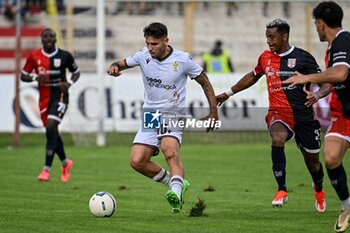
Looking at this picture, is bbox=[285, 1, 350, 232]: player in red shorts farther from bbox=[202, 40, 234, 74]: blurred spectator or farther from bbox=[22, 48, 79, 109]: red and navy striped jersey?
bbox=[202, 40, 234, 74]: blurred spectator

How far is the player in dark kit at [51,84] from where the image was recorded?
1753cm


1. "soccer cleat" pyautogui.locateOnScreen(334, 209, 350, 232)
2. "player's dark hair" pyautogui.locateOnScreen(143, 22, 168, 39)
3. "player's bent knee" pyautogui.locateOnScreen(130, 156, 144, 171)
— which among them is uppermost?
"player's dark hair" pyautogui.locateOnScreen(143, 22, 168, 39)

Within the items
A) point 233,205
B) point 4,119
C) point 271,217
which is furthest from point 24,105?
point 271,217

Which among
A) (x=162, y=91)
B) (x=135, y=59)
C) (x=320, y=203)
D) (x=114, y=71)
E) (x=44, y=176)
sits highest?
(x=135, y=59)

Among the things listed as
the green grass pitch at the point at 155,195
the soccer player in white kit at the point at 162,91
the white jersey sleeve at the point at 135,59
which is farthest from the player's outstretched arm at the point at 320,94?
the white jersey sleeve at the point at 135,59

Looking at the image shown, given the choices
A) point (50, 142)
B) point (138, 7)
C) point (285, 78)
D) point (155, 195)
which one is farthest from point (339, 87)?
point (138, 7)

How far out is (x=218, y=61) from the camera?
29.0 meters

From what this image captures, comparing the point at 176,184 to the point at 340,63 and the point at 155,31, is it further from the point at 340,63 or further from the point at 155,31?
the point at 340,63

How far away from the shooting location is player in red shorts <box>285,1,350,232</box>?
1019 centimetres

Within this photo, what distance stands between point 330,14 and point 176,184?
2.78m

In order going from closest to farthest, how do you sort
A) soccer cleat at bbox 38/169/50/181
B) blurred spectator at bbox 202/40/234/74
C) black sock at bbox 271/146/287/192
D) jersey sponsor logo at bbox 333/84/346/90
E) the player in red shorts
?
the player in red shorts < jersey sponsor logo at bbox 333/84/346/90 < black sock at bbox 271/146/287/192 < soccer cleat at bbox 38/169/50/181 < blurred spectator at bbox 202/40/234/74

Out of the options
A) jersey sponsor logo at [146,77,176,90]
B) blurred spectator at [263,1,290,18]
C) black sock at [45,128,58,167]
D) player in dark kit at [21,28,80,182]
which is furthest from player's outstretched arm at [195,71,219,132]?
blurred spectator at [263,1,290,18]

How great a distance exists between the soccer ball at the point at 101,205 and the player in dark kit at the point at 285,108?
225 cm

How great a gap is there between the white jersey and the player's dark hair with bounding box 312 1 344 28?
220 centimetres
